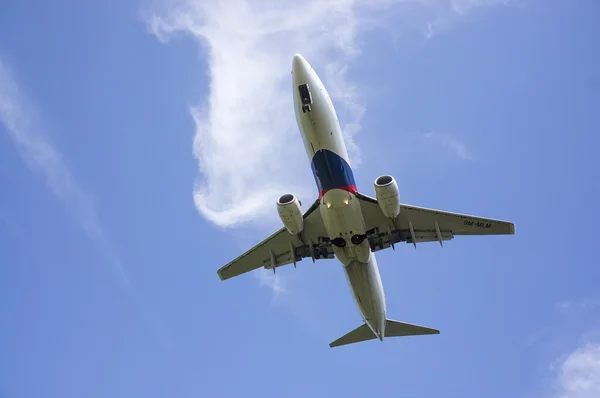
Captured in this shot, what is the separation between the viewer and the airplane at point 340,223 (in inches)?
1127

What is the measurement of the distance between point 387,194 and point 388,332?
10810mm

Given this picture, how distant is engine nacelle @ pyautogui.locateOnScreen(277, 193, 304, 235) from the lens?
28.7 metres

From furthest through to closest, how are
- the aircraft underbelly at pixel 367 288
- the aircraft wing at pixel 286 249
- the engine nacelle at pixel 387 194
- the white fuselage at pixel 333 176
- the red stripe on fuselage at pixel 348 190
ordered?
the aircraft wing at pixel 286 249
the aircraft underbelly at pixel 367 288
the red stripe on fuselage at pixel 348 190
the white fuselage at pixel 333 176
the engine nacelle at pixel 387 194

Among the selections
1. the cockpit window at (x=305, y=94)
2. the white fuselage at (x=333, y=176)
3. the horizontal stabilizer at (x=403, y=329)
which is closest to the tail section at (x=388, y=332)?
the horizontal stabilizer at (x=403, y=329)

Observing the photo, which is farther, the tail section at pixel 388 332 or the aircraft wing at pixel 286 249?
the tail section at pixel 388 332

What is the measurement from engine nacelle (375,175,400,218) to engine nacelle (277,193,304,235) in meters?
3.84

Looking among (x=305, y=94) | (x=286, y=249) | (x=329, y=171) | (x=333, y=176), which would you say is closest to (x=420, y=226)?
(x=333, y=176)

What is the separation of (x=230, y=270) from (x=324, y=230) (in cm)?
625

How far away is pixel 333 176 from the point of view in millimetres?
28656

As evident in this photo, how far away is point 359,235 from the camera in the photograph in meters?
29.8

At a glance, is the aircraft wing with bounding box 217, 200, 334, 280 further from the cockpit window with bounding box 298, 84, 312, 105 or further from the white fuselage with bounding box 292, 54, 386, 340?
the cockpit window with bounding box 298, 84, 312, 105

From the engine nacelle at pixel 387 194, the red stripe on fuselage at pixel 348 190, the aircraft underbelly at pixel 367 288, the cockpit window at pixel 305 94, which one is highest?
the cockpit window at pixel 305 94

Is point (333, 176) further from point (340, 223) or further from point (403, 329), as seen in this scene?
point (403, 329)

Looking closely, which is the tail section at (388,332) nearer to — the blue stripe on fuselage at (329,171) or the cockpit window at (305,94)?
the blue stripe on fuselage at (329,171)
